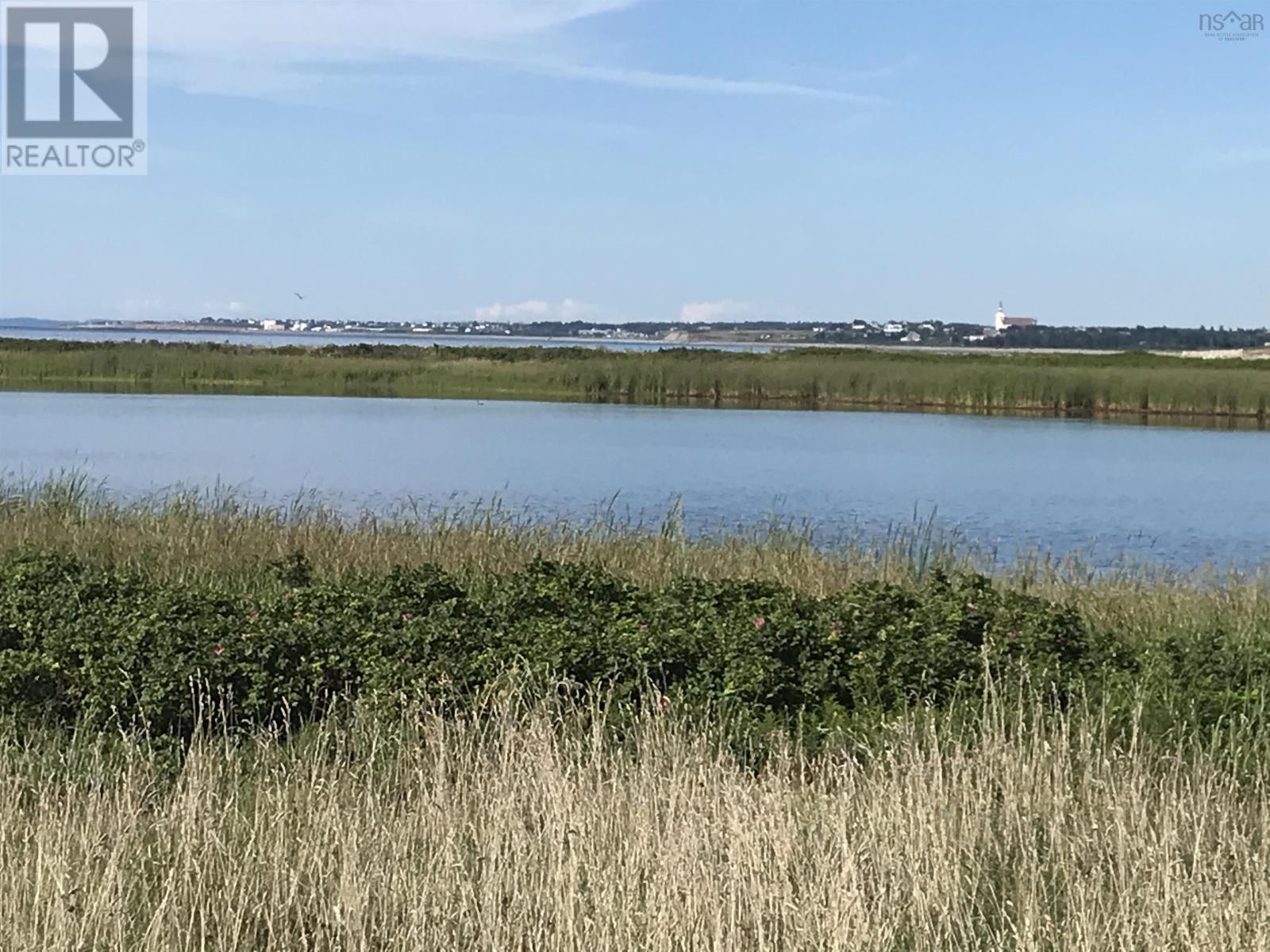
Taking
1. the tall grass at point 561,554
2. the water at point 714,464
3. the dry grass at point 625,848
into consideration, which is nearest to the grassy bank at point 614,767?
the dry grass at point 625,848

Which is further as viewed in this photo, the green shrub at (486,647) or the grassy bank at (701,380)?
the grassy bank at (701,380)

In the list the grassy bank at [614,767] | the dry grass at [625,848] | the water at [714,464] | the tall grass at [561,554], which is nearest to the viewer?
the dry grass at [625,848]

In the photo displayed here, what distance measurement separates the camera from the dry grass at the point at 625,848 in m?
4.80

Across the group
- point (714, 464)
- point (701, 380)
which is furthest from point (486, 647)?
point (701, 380)

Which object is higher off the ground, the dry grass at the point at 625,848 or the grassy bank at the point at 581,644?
the grassy bank at the point at 581,644

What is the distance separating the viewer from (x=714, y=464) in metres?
29.9

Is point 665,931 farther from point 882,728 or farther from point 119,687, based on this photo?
point 119,687

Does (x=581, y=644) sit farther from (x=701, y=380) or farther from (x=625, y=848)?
(x=701, y=380)

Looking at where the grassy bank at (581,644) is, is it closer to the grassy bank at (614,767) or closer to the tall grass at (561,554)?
the grassy bank at (614,767)

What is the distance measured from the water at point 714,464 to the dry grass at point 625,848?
11825 millimetres

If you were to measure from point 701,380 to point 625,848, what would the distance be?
155 feet

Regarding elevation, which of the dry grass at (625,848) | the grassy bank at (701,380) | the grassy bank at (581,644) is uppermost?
the grassy bank at (701,380)

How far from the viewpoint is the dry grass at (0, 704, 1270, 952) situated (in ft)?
15.8

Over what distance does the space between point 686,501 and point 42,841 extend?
61.6 feet
